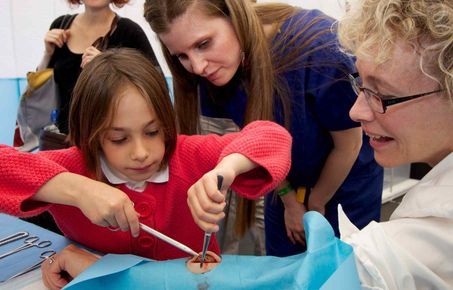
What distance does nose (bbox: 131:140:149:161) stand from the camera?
81cm

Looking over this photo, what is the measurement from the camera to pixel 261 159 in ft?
2.56

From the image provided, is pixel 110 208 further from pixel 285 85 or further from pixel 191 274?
pixel 285 85

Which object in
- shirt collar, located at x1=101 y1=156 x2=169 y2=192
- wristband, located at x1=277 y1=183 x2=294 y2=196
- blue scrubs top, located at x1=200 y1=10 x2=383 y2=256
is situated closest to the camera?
shirt collar, located at x1=101 y1=156 x2=169 y2=192

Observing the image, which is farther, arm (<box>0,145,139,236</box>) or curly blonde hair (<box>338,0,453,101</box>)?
arm (<box>0,145,139,236</box>)

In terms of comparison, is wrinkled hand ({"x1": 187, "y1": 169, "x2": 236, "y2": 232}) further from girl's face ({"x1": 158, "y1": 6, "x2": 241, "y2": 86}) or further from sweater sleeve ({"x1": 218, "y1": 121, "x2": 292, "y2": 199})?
girl's face ({"x1": 158, "y1": 6, "x2": 241, "y2": 86})

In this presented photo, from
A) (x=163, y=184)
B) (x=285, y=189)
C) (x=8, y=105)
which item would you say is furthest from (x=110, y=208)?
(x=8, y=105)

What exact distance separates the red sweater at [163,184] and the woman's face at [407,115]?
0.61 feet

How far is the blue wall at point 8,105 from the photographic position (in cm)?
240

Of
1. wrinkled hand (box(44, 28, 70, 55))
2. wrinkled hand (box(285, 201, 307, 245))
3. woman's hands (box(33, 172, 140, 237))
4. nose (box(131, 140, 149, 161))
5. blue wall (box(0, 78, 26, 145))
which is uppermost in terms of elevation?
wrinkled hand (box(44, 28, 70, 55))

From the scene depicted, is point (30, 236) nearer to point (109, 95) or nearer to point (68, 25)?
point (109, 95)

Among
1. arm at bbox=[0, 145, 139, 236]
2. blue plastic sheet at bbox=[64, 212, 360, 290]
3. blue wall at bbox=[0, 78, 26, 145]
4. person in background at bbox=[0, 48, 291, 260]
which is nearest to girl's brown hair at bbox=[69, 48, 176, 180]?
person in background at bbox=[0, 48, 291, 260]

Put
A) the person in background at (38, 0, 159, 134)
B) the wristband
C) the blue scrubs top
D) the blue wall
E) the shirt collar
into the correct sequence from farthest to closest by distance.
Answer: the blue wall → the person in background at (38, 0, 159, 134) → the wristband → the blue scrubs top → the shirt collar

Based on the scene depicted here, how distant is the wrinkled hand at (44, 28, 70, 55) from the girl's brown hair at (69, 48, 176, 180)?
771 millimetres

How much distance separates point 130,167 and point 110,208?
17 cm
